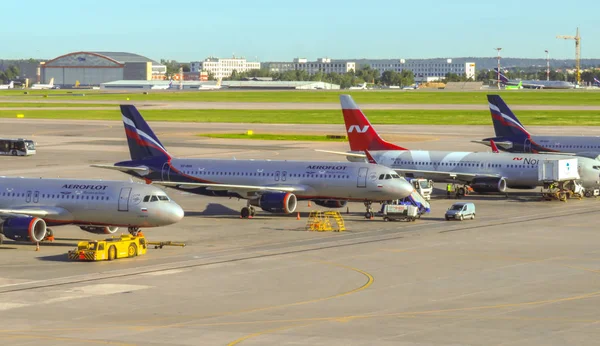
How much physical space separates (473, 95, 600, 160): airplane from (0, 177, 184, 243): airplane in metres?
53.2

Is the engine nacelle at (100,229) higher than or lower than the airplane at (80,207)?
lower

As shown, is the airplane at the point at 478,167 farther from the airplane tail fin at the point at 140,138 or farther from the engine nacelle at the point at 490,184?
the airplane tail fin at the point at 140,138

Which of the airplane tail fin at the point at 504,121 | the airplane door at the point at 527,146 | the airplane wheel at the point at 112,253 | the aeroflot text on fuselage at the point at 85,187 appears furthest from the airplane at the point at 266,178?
the airplane tail fin at the point at 504,121

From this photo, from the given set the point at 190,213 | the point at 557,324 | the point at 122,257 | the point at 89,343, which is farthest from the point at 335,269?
the point at 190,213

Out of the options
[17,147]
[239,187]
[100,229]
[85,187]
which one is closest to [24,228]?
[85,187]

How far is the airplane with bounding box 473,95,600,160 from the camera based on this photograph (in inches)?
3991

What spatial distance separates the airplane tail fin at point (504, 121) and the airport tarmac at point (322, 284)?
94.5ft

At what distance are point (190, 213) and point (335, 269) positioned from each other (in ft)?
86.0

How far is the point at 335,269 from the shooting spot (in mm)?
51031

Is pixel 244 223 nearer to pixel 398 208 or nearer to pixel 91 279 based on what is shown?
pixel 398 208

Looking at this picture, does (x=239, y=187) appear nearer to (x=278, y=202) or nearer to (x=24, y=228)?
(x=278, y=202)

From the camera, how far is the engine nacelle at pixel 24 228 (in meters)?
55.5

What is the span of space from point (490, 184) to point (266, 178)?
22.3 metres

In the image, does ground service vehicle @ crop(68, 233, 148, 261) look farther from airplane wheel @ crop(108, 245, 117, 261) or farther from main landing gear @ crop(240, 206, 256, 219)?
main landing gear @ crop(240, 206, 256, 219)
